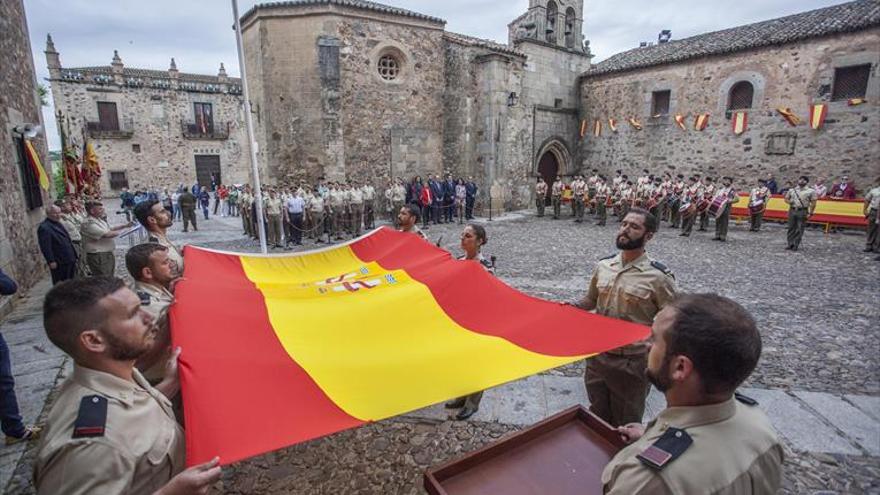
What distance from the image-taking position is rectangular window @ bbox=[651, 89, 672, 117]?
17.6 meters

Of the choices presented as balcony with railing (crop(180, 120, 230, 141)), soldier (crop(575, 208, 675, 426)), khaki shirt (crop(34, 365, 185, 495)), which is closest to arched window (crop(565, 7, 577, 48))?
soldier (crop(575, 208, 675, 426))

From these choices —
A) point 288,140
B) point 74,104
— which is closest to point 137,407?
point 288,140

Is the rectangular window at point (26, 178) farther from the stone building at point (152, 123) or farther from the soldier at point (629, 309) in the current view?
the stone building at point (152, 123)

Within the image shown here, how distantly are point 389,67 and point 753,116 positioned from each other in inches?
541

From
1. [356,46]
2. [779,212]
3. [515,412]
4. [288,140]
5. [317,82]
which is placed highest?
[356,46]

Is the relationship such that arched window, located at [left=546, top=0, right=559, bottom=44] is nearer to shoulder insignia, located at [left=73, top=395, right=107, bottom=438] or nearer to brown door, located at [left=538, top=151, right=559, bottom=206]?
brown door, located at [left=538, top=151, right=559, bottom=206]

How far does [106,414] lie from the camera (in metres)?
1.39

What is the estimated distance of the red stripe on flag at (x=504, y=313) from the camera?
246 centimetres

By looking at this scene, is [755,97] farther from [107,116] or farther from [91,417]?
[107,116]

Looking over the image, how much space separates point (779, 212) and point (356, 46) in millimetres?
15705

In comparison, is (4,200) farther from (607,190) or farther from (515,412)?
(607,190)

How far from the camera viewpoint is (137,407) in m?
1.54

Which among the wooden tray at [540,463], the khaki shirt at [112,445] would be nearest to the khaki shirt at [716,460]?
the wooden tray at [540,463]

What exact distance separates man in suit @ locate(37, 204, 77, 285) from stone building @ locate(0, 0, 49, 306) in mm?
956
